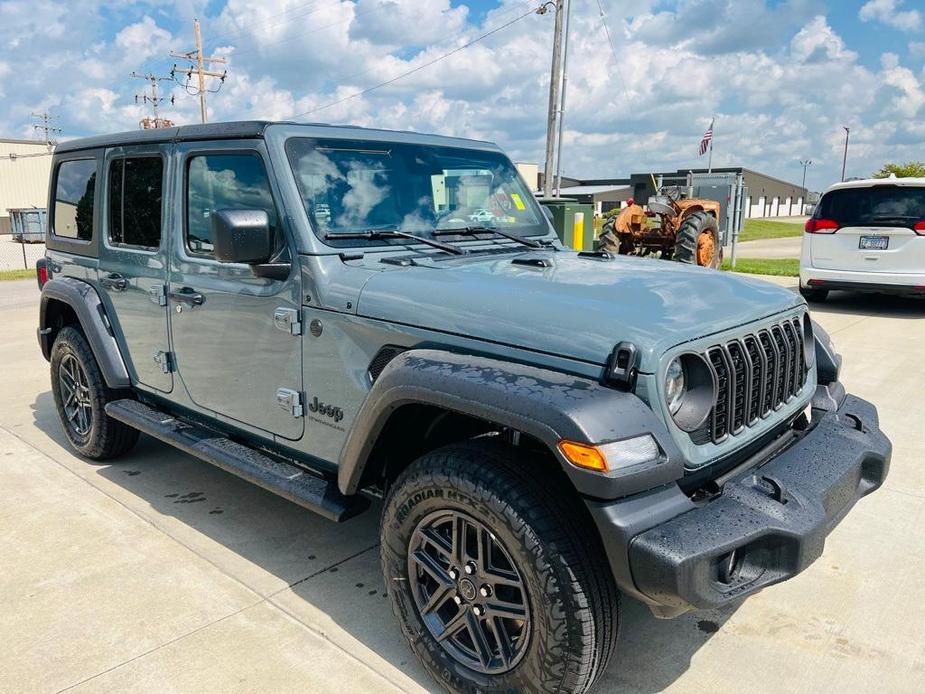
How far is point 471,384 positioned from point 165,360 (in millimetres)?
2209

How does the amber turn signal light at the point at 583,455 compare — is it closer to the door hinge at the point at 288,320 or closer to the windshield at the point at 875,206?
the door hinge at the point at 288,320

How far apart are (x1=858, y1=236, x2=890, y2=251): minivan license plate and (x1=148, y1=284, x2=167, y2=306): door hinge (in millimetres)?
8760

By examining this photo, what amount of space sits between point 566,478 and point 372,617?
1.18m

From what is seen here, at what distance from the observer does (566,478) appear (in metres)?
2.34

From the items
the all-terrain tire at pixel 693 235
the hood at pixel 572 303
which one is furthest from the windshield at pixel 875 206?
the hood at pixel 572 303

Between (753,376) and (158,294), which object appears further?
(158,294)

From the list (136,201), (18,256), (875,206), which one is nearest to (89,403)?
(136,201)

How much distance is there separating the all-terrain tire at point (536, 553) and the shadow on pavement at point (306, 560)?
1.35 ft

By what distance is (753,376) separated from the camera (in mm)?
2652

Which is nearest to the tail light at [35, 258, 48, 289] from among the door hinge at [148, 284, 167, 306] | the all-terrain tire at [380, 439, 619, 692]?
the door hinge at [148, 284, 167, 306]

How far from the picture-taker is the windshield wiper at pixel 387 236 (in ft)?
10.1

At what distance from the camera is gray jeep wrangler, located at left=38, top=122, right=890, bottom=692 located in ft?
7.11

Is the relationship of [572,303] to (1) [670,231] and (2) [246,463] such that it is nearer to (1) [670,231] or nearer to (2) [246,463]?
(2) [246,463]

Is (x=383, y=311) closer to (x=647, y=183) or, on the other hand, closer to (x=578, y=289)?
(x=578, y=289)
